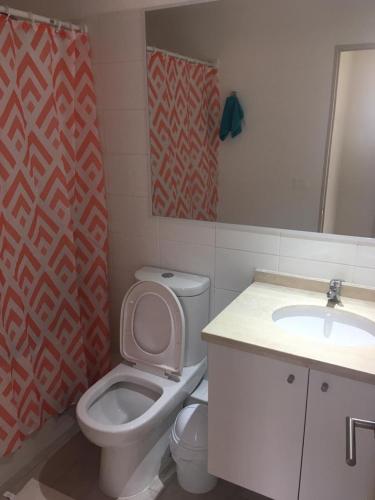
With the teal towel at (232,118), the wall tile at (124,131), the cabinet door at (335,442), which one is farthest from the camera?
the wall tile at (124,131)

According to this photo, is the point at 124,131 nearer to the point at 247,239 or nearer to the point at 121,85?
the point at 121,85

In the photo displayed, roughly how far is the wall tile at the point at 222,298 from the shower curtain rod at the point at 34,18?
1355 millimetres

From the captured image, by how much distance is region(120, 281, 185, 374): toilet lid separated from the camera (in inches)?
72.2

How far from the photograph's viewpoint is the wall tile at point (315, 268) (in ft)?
5.43

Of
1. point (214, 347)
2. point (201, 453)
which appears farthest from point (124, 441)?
point (214, 347)

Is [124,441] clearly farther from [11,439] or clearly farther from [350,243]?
[350,243]

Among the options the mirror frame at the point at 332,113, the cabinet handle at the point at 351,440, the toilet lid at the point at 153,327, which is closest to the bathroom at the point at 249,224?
the mirror frame at the point at 332,113

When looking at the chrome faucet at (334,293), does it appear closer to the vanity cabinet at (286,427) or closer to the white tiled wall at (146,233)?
the white tiled wall at (146,233)

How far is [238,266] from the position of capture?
1.87 meters

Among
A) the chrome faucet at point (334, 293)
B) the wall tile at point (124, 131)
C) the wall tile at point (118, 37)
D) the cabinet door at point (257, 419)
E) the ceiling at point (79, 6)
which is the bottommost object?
the cabinet door at point (257, 419)

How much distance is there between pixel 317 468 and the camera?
136 centimetres

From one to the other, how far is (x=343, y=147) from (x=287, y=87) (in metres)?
0.32

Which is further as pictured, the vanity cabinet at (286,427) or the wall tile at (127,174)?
the wall tile at (127,174)

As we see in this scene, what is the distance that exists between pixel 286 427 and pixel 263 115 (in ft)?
3.87
